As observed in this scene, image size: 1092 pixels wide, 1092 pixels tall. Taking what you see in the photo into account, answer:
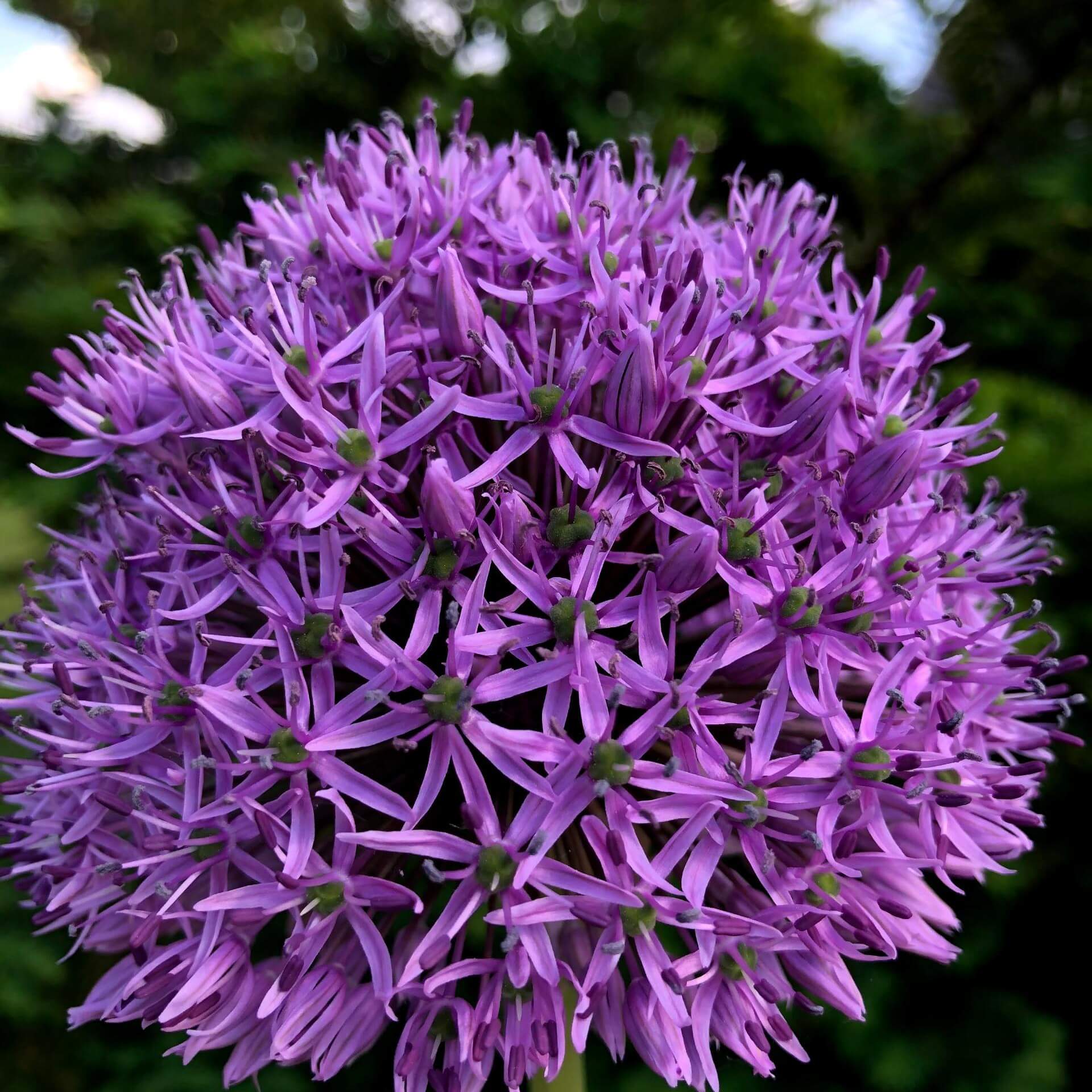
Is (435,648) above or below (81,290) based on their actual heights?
below

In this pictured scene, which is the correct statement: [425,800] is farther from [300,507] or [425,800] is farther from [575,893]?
[300,507]

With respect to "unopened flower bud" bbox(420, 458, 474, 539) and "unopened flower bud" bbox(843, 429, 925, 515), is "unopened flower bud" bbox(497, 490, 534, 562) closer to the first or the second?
"unopened flower bud" bbox(420, 458, 474, 539)

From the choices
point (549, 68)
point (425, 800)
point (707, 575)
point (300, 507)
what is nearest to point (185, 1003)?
point (425, 800)

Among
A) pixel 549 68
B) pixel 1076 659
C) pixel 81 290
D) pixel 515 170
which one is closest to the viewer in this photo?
pixel 1076 659

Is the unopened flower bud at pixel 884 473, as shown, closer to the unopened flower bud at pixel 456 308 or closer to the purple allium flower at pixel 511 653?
the purple allium flower at pixel 511 653

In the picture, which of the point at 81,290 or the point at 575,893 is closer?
the point at 575,893

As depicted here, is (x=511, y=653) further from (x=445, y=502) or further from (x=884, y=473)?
(x=884, y=473)

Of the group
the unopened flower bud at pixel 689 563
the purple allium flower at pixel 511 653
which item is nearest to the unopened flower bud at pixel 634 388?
the purple allium flower at pixel 511 653

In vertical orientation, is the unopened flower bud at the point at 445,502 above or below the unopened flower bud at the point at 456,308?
below
